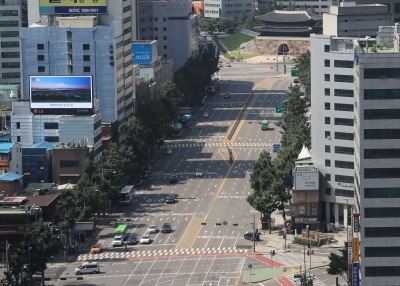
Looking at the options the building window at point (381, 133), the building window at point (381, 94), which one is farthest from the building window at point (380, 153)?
the building window at point (381, 94)

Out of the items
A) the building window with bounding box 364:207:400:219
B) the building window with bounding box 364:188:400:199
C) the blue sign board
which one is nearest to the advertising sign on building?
the blue sign board

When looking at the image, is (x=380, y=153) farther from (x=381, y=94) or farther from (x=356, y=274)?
(x=356, y=274)

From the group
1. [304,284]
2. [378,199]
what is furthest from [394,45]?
[304,284]

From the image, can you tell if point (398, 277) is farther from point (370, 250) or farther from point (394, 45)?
point (394, 45)

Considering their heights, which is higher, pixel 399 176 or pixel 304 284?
pixel 399 176

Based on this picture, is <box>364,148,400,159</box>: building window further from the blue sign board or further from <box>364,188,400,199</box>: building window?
the blue sign board

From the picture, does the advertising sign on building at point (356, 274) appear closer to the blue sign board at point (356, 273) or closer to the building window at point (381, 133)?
the blue sign board at point (356, 273)
